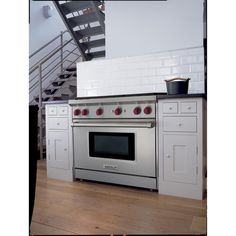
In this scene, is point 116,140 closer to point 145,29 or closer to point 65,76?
point 65,76

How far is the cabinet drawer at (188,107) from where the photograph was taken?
121cm

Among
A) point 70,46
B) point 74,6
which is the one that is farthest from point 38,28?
point 74,6

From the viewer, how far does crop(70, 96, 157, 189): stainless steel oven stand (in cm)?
135

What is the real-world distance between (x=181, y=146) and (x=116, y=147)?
41 cm

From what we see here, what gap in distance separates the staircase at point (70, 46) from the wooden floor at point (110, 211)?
10.1 inches

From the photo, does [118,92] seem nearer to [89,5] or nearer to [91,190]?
[89,5]

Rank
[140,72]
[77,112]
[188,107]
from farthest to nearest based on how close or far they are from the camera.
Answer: [140,72]
[77,112]
[188,107]

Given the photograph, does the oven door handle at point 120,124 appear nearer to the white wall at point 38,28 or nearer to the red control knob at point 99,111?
the red control knob at point 99,111

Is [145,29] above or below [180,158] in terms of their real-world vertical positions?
above

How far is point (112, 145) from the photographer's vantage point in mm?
1473

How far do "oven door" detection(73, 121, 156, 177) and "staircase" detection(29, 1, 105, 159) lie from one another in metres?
0.31
